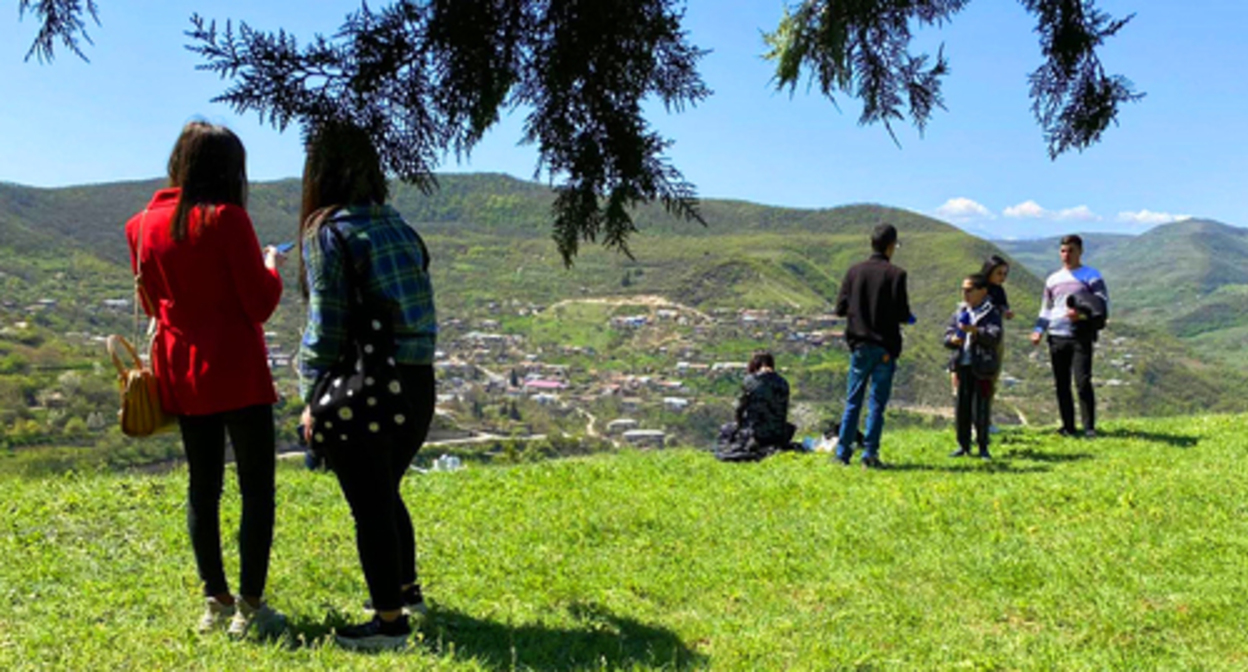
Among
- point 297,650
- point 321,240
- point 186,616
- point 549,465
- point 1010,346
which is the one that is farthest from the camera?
point 1010,346

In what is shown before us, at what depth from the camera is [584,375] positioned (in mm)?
105750

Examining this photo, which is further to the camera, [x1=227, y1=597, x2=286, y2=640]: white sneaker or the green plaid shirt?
[x1=227, y1=597, x2=286, y2=640]: white sneaker

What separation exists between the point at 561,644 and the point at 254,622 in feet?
4.33

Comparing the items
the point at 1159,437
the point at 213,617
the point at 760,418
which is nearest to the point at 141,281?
the point at 213,617

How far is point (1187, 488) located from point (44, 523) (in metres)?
8.05

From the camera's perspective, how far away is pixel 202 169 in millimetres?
3791

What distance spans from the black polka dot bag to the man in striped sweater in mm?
7706

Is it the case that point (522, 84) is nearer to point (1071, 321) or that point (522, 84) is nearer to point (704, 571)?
point (704, 571)

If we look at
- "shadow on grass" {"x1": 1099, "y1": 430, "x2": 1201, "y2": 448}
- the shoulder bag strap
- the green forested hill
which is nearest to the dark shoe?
"shadow on grass" {"x1": 1099, "y1": 430, "x2": 1201, "y2": 448}

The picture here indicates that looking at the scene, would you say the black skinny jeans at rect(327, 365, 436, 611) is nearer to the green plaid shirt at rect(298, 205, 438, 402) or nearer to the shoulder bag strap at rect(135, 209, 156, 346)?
the green plaid shirt at rect(298, 205, 438, 402)

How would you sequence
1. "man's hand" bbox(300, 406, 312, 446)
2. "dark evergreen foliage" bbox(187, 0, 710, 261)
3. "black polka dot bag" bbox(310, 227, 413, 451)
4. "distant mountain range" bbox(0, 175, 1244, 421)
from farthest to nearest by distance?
"distant mountain range" bbox(0, 175, 1244, 421), "man's hand" bbox(300, 406, 312, 446), "black polka dot bag" bbox(310, 227, 413, 451), "dark evergreen foliage" bbox(187, 0, 710, 261)

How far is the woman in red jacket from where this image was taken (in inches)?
148

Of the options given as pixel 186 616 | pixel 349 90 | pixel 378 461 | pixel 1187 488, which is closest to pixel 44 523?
pixel 186 616

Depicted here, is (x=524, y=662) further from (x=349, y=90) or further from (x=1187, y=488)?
(x=1187, y=488)
